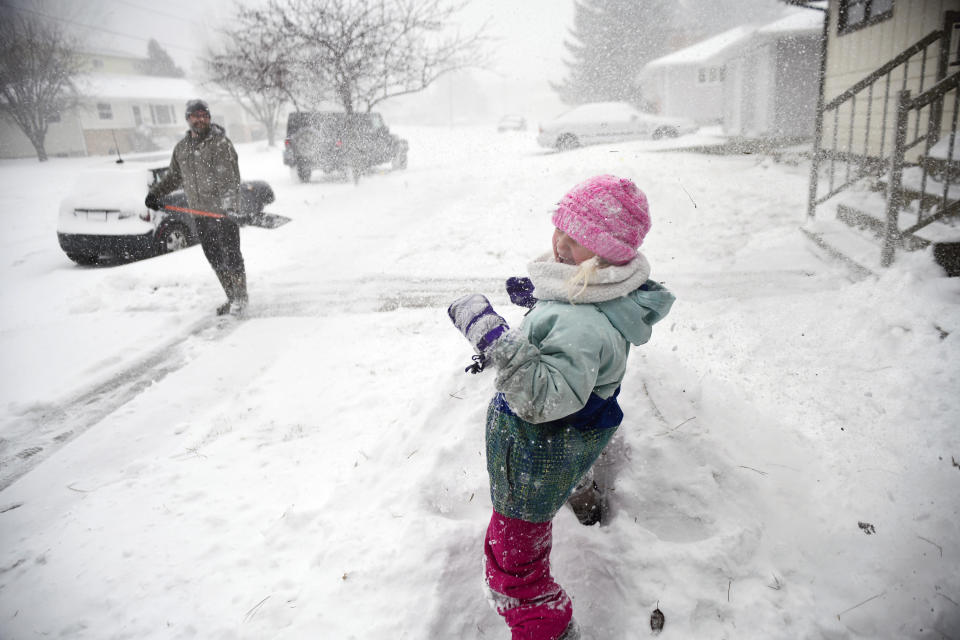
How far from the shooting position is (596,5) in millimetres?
32844

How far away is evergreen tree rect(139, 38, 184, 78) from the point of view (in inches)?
1743

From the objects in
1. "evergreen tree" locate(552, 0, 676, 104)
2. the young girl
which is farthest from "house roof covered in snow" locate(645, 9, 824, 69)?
the young girl

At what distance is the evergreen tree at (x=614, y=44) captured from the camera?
30750 mm

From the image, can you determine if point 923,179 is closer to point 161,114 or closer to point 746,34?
point 746,34

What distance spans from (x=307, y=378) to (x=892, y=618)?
3.73 metres

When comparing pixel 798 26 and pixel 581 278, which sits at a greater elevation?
pixel 798 26

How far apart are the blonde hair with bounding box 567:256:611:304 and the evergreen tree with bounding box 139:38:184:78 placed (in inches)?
2142

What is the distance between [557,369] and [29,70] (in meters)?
8.80

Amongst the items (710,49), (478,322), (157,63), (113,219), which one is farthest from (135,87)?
(478,322)

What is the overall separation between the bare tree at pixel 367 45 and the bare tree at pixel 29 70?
476cm

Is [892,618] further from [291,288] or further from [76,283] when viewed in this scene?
[76,283]

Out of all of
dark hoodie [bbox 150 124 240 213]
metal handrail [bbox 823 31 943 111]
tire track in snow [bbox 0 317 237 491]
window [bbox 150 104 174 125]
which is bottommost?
tire track in snow [bbox 0 317 237 491]

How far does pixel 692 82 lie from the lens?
25.1 m

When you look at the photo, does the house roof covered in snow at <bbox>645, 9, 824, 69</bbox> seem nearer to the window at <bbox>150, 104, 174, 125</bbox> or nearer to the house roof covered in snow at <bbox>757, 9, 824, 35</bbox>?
the house roof covered in snow at <bbox>757, 9, 824, 35</bbox>
